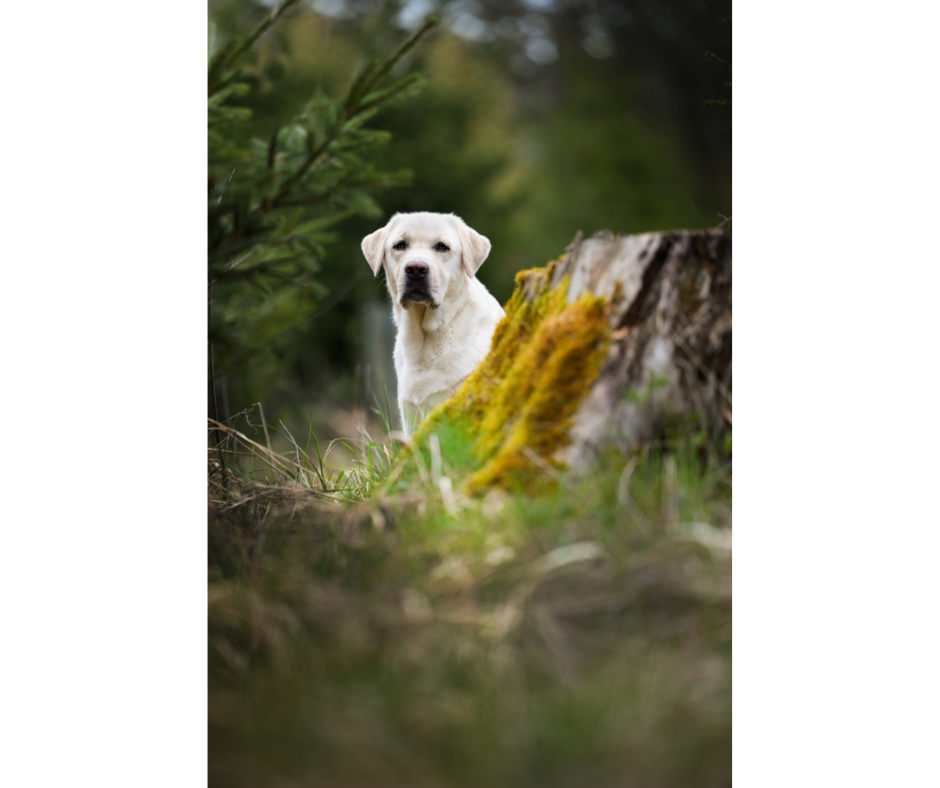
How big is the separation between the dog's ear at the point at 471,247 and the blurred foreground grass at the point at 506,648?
6.35ft

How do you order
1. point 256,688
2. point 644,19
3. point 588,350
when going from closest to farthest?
1. point 256,688
2. point 588,350
3. point 644,19

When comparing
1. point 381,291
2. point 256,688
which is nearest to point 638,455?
point 256,688

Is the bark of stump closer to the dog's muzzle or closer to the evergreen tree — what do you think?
the dog's muzzle

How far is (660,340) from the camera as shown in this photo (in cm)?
200

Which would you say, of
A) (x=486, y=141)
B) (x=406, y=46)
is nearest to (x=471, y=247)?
(x=406, y=46)

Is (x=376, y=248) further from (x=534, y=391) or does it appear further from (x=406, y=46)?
(x=534, y=391)

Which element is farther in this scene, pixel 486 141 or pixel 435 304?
pixel 486 141

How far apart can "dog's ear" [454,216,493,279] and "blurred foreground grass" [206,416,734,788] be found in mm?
1935

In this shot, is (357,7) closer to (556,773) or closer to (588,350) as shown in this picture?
(588,350)

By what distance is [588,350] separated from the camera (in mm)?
2033

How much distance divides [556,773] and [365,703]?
0.44 meters

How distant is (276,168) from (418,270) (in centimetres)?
87

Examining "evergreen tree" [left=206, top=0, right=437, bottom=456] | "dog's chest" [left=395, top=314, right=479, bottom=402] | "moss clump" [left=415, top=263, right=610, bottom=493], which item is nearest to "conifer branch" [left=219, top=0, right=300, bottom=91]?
"evergreen tree" [left=206, top=0, right=437, bottom=456]

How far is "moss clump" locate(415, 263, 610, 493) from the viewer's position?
1949 mm
